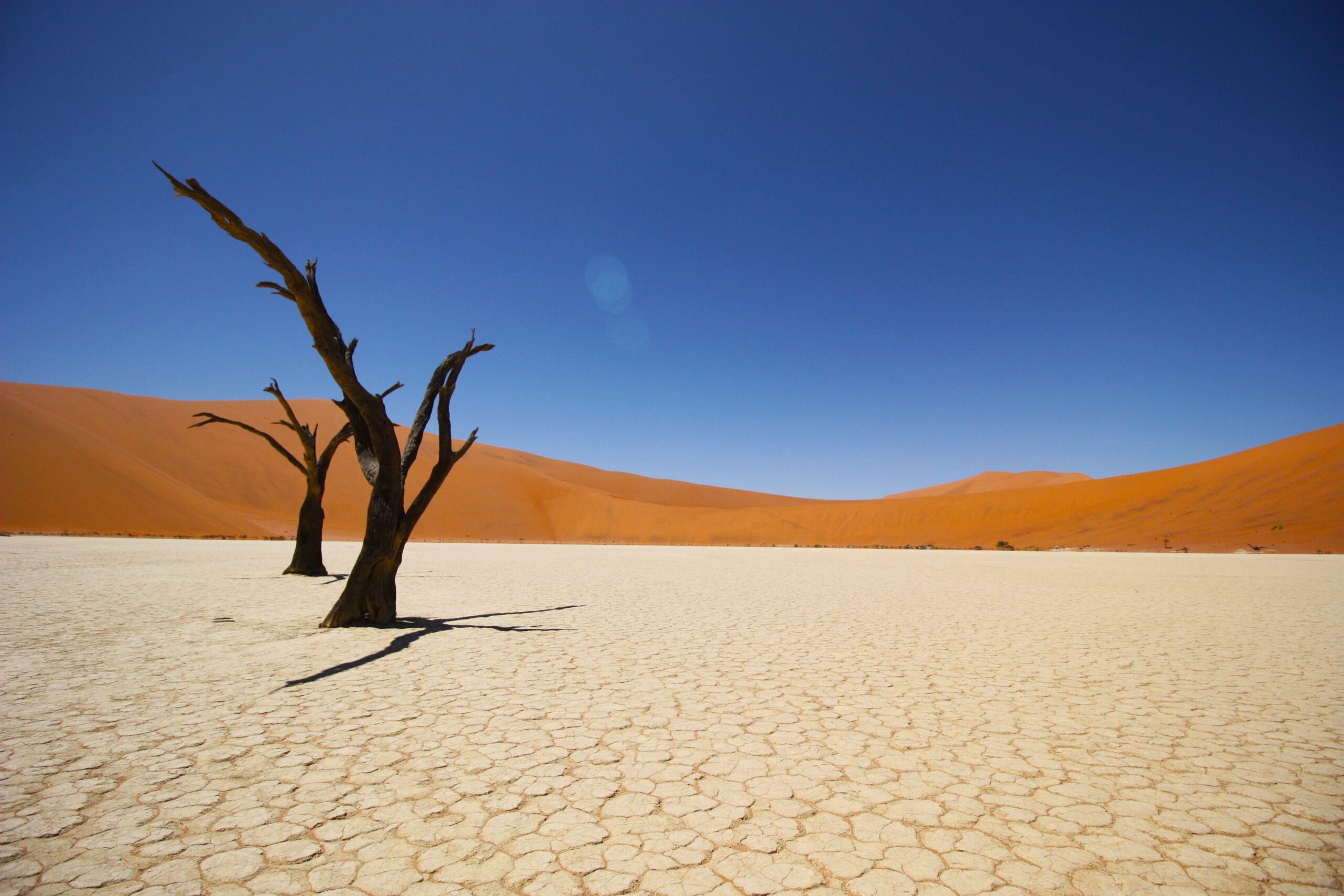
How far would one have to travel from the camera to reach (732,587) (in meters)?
11.8

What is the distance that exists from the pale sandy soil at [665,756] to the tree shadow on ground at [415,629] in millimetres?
57

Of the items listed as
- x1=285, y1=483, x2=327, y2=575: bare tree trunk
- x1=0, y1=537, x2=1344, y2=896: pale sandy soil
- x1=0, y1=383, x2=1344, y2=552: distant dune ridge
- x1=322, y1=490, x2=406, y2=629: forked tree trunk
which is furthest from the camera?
x1=0, y1=383, x2=1344, y2=552: distant dune ridge

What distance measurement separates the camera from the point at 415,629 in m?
6.85

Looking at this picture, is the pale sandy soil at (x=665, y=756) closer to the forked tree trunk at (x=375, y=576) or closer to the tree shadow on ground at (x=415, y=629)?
the tree shadow on ground at (x=415, y=629)

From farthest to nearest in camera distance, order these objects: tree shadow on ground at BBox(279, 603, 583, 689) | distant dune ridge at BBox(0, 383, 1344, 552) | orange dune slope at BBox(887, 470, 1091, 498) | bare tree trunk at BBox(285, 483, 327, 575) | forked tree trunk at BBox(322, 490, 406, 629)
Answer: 1. orange dune slope at BBox(887, 470, 1091, 498)
2. distant dune ridge at BBox(0, 383, 1344, 552)
3. bare tree trunk at BBox(285, 483, 327, 575)
4. forked tree trunk at BBox(322, 490, 406, 629)
5. tree shadow on ground at BBox(279, 603, 583, 689)

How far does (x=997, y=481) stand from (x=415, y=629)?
114 meters

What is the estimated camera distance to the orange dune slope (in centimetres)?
9544

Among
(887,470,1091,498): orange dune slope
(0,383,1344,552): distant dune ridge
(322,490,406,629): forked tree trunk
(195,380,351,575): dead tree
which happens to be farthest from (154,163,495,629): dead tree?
(887,470,1091,498): orange dune slope

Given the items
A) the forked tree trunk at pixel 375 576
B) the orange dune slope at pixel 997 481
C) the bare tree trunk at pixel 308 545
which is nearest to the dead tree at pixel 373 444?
the forked tree trunk at pixel 375 576

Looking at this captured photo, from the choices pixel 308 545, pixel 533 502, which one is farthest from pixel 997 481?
pixel 308 545

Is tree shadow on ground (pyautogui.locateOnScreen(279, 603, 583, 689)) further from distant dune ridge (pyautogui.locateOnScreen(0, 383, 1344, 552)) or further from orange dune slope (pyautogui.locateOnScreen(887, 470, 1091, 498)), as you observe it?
orange dune slope (pyautogui.locateOnScreen(887, 470, 1091, 498))

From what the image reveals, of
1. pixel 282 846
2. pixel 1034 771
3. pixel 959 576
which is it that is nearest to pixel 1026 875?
pixel 1034 771

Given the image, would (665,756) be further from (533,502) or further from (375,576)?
(533,502)

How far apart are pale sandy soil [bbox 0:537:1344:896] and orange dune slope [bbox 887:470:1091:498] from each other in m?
94.7
